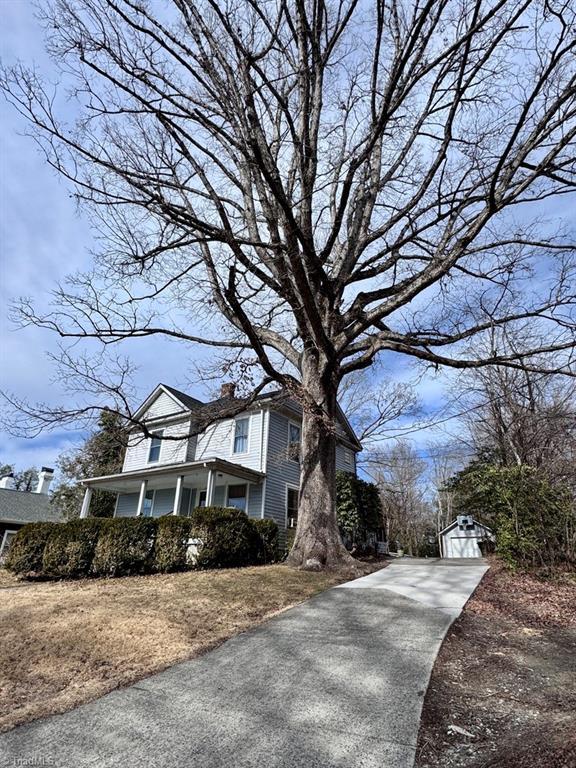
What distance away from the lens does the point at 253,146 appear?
20.0 ft

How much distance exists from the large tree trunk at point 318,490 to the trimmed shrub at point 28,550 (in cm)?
569

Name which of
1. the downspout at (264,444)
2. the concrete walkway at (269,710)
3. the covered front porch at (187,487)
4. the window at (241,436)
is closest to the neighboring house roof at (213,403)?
the downspout at (264,444)

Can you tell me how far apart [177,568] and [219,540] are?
42.8 inches

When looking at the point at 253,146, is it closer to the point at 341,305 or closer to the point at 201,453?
the point at 341,305

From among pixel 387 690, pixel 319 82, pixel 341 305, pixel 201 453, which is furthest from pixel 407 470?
pixel 387 690

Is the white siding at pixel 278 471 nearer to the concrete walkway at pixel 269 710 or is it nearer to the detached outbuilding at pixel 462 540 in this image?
the detached outbuilding at pixel 462 540

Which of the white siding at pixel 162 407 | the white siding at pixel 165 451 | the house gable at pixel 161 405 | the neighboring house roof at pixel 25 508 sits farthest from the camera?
the neighboring house roof at pixel 25 508

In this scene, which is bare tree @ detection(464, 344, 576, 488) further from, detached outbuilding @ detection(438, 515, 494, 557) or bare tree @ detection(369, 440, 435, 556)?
bare tree @ detection(369, 440, 435, 556)

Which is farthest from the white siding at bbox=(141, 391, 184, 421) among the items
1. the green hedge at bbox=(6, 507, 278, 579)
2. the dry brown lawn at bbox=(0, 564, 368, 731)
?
the dry brown lawn at bbox=(0, 564, 368, 731)

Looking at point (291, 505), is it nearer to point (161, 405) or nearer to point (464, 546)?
point (161, 405)

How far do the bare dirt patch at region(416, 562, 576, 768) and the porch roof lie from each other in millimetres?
Result: 10126

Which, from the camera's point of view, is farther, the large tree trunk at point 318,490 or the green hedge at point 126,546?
the green hedge at point 126,546

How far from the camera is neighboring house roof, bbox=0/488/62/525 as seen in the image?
24031mm

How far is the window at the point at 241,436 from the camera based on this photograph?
1727 centimetres
